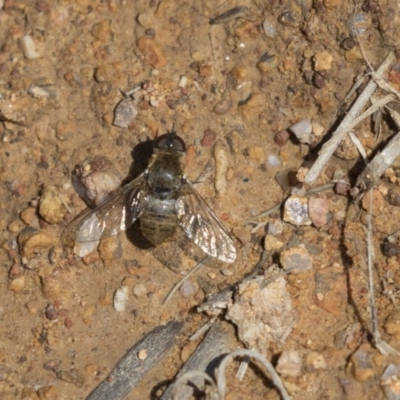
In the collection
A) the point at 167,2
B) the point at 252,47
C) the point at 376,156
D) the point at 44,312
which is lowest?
the point at 44,312

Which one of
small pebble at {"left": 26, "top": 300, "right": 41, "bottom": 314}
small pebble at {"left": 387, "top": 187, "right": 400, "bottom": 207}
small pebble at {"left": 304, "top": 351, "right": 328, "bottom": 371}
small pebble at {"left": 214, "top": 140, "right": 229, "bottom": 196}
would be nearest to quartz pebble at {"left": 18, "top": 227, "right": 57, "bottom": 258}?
small pebble at {"left": 26, "top": 300, "right": 41, "bottom": 314}

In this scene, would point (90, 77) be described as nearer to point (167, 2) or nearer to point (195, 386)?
point (167, 2)

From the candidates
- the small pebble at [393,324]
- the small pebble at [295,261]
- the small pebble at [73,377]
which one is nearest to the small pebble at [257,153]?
Answer: the small pebble at [295,261]

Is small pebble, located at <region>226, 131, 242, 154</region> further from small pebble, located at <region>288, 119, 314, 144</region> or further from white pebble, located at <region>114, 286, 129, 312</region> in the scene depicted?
white pebble, located at <region>114, 286, 129, 312</region>

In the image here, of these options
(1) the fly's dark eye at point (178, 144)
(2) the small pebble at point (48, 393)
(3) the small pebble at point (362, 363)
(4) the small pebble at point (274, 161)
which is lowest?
(3) the small pebble at point (362, 363)

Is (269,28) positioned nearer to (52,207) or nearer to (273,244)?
(273,244)

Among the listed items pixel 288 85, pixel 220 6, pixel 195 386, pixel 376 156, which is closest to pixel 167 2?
pixel 220 6

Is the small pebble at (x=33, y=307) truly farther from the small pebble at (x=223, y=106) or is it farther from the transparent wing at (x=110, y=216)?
the small pebble at (x=223, y=106)
